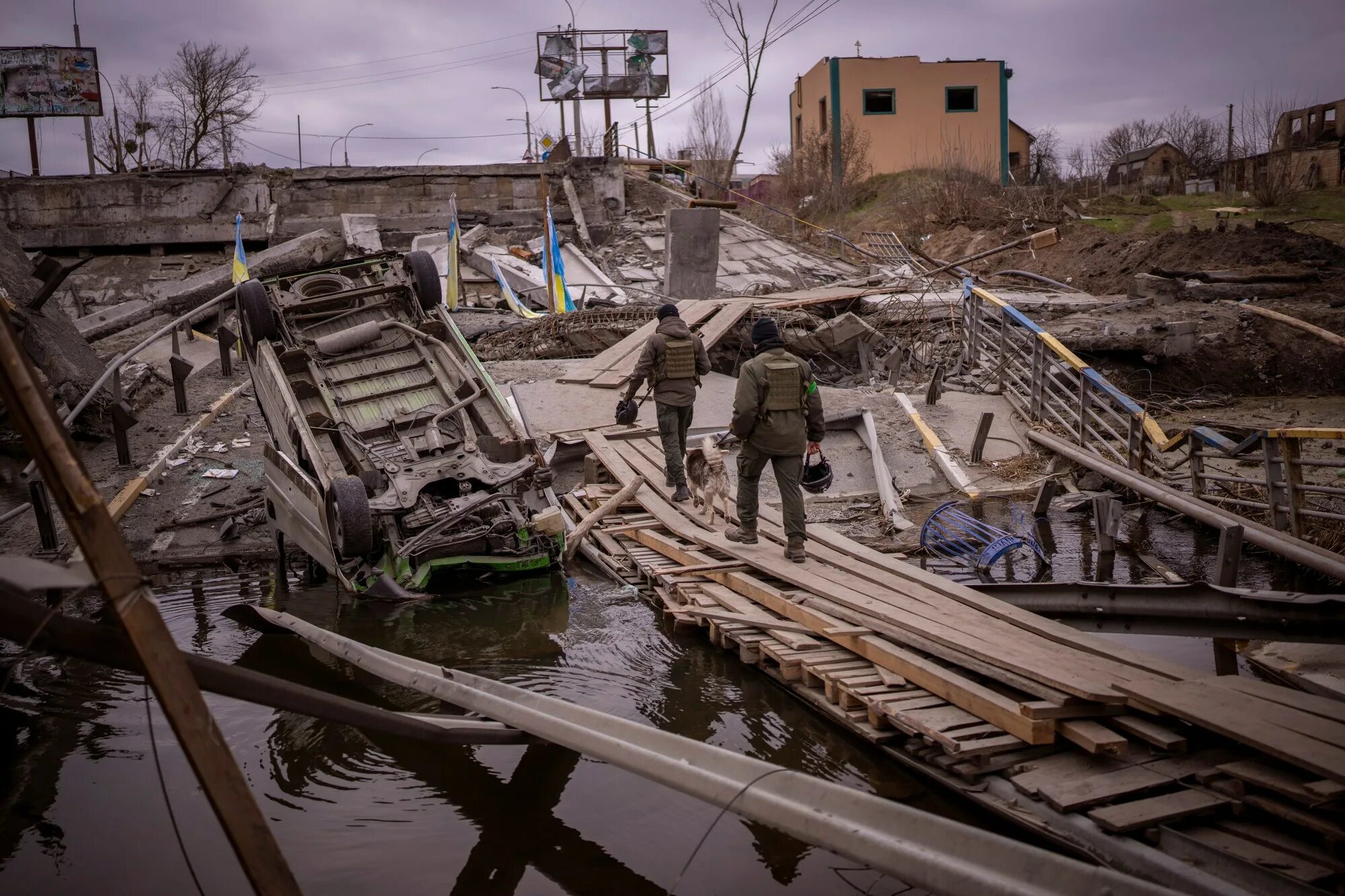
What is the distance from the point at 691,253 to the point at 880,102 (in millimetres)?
21985

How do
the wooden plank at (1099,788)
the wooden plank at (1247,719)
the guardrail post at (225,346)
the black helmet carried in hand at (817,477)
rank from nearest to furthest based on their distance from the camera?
the wooden plank at (1247,719)
the wooden plank at (1099,788)
the black helmet carried in hand at (817,477)
the guardrail post at (225,346)

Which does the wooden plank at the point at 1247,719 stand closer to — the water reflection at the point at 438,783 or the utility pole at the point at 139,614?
the water reflection at the point at 438,783

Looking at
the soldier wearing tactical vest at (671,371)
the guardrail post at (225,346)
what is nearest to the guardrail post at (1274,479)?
the soldier wearing tactical vest at (671,371)

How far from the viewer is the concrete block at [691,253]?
18.2m

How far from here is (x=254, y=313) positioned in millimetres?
9359

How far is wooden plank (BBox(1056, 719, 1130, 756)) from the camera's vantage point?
4281mm

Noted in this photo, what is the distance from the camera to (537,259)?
893 inches

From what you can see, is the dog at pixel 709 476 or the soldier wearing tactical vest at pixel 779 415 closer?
the soldier wearing tactical vest at pixel 779 415

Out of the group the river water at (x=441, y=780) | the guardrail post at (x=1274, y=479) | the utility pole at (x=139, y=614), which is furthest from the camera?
the guardrail post at (x=1274, y=479)

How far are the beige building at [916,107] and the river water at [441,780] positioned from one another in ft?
104

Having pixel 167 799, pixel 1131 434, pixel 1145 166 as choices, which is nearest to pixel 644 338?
pixel 1131 434

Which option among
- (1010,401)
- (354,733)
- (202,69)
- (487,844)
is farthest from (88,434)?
(202,69)

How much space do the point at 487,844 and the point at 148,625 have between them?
268cm

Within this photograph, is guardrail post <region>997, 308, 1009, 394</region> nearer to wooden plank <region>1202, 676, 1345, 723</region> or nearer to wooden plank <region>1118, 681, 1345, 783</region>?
wooden plank <region>1202, 676, 1345, 723</region>
